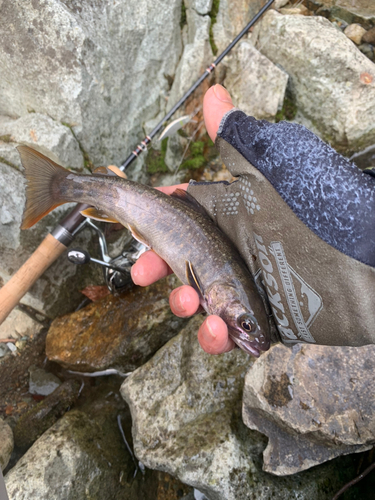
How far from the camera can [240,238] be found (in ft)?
7.77

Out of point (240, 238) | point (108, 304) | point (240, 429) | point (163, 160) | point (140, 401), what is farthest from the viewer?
point (163, 160)

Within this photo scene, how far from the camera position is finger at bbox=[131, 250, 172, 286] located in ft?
9.02

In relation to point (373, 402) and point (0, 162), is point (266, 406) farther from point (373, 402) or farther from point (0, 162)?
point (0, 162)

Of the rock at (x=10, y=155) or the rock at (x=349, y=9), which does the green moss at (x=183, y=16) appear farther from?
the rock at (x=10, y=155)

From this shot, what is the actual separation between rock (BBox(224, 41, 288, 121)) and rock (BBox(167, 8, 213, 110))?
42cm

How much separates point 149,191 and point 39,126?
162cm

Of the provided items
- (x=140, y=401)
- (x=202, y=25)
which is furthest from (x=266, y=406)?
(x=202, y=25)

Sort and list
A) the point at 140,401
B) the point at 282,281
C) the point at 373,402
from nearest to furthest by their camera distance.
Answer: the point at 282,281
the point at 373,402
the point at 140,401

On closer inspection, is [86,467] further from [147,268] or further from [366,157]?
[366,157]

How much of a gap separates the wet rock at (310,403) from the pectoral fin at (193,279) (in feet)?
3.10

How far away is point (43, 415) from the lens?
343 cm

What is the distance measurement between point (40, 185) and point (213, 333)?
2011 millimetres

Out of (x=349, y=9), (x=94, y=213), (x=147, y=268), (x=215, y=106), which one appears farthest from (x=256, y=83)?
(x=147, y=268)

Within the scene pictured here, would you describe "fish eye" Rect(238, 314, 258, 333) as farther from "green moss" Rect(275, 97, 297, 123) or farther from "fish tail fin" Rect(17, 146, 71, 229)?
"green moss" Rect(275, 97, 297, 123)
